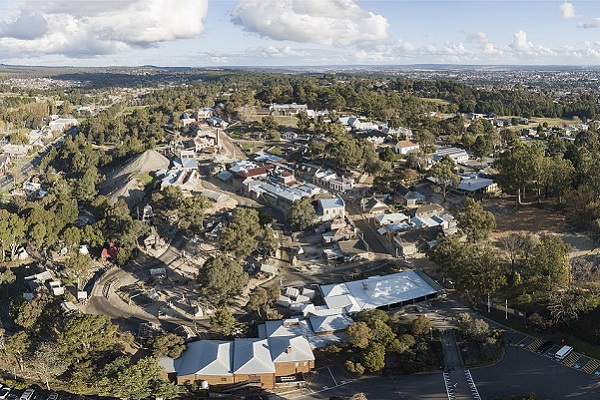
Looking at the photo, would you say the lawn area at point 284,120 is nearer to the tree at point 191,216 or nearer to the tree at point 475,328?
the tree at point 191,216

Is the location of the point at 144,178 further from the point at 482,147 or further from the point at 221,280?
the point at 482,147

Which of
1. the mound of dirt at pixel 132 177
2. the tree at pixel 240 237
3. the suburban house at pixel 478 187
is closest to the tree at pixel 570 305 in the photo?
the suburban house at pixel 478 187

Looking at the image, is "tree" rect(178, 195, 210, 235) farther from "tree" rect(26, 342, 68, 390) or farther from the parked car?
the parked car

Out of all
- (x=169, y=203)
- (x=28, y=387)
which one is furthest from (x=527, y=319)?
(x=169, y=203)

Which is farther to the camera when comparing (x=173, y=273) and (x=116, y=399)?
(x=173, y=273)

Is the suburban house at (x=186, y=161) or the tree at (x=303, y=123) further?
the tree at (x=303, y=123)

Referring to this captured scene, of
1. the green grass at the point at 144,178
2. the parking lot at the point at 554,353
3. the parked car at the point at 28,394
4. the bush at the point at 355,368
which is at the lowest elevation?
the parked car at the point at 28,394

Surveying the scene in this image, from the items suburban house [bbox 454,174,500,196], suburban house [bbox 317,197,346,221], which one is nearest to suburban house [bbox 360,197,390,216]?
suburban house [bbox 317,197,346,221]

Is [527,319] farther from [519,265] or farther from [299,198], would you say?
[299,198]
